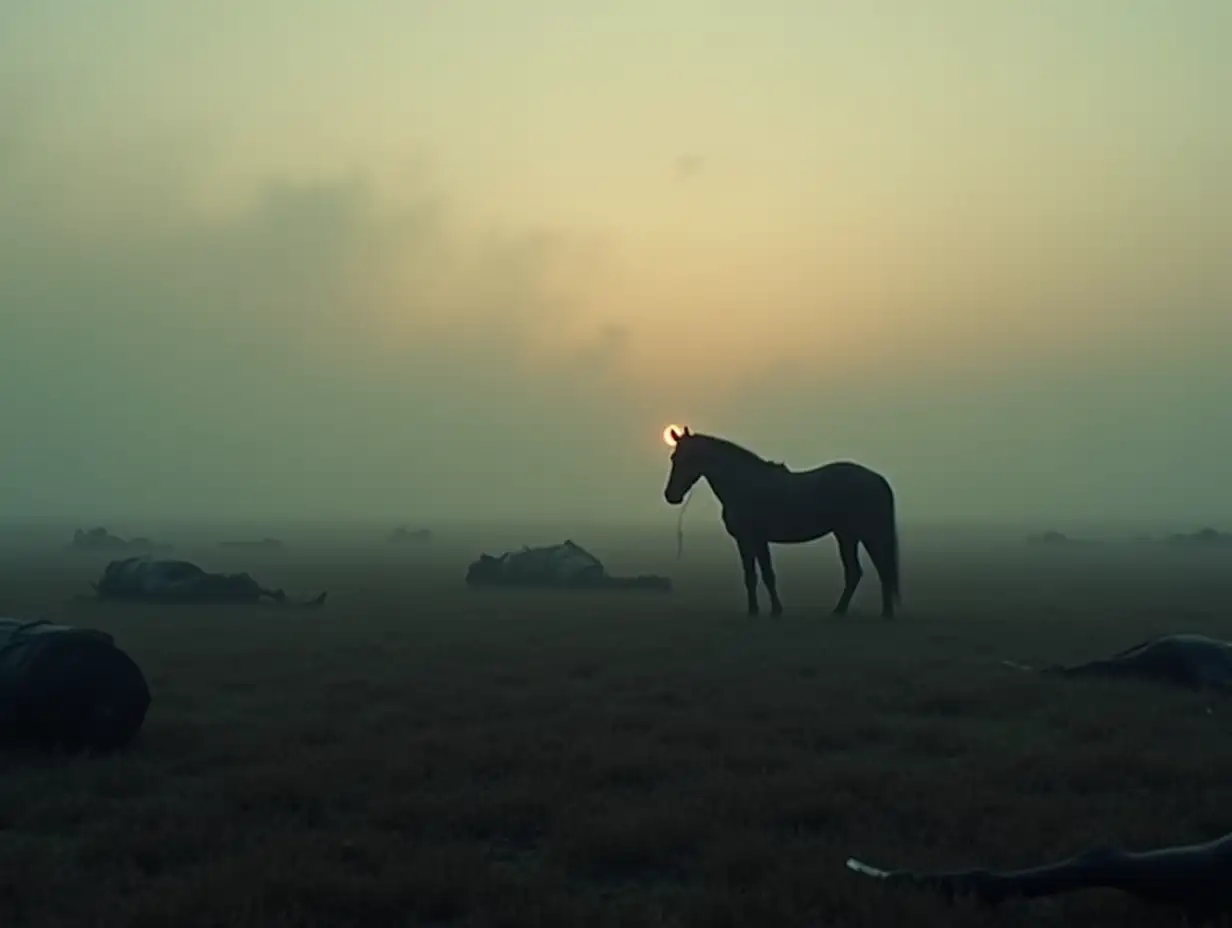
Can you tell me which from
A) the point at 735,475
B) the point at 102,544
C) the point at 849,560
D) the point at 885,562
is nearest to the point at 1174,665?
the point at 885,562

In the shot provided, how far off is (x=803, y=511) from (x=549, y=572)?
10.8 metres

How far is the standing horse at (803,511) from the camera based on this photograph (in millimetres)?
19141

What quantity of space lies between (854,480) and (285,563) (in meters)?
26.9

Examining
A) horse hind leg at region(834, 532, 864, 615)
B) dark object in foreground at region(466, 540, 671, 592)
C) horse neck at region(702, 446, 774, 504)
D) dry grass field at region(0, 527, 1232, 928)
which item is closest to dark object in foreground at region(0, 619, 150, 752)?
dry grass field at region(0, 527, 1232, 928)

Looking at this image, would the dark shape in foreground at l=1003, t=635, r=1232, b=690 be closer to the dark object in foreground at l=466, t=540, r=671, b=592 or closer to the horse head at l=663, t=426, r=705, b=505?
the horse head at l=663, t=426, r=705, b=505

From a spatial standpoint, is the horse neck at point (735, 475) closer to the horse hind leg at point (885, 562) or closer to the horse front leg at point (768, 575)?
the horse front leg at point (768, 575)

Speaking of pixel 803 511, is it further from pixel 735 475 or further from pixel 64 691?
pixel 64 691

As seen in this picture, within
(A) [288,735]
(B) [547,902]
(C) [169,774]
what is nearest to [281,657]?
(A) [288,735]

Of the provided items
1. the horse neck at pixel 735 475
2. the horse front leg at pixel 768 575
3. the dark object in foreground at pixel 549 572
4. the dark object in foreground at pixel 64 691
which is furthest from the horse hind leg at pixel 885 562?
the dark object in foreground at pixel 64 691

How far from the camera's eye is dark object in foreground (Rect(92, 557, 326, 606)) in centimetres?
2259

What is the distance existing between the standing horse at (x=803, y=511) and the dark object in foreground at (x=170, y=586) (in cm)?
802

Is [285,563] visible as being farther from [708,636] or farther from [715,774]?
[715,774]

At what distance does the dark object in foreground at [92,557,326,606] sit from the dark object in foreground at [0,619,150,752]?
46.4 feet

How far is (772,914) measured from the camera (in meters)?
4.81
